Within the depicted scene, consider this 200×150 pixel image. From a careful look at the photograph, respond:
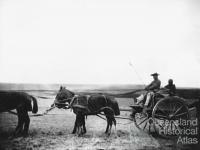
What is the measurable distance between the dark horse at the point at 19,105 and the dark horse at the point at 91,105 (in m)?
0.97

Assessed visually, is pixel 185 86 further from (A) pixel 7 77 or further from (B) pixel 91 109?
(A) pixel 7 77

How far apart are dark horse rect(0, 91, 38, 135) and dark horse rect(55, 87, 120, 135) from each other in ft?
3.17

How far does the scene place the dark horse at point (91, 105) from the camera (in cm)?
691

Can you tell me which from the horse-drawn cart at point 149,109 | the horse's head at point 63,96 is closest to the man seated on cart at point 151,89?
the horse-drawn cart at point 149,109

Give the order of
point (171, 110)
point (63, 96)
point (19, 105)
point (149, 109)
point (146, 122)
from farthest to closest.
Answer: point (63, 96), point (146, 122), point (19, 105), point (149, 109), point (171, 110)

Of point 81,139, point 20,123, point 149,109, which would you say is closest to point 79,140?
point 81,139

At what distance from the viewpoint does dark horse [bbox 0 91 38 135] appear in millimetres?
6652

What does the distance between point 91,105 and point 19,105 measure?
7.20ft

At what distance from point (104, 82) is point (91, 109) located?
111 cm

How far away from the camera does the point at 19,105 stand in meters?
6.76

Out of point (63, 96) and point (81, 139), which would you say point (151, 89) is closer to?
point (81, 139)

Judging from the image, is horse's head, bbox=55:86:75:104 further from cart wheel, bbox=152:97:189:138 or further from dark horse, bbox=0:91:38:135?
cart wheel, bbox=152:97:189:138

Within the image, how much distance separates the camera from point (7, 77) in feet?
23.6

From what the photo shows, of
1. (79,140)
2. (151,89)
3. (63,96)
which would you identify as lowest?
(79,140)
